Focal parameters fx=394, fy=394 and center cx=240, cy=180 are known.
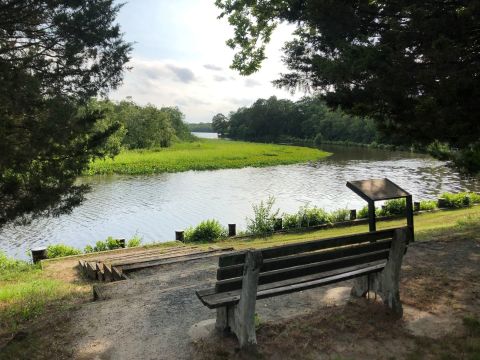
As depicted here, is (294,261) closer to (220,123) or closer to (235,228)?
→ (235,228)

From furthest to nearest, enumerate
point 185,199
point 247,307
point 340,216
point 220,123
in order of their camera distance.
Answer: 1. point 220,123
2. point 185,199
3. point 340,216
4. point 247,307

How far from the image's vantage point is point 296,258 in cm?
369

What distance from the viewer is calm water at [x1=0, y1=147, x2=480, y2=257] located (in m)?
17.4

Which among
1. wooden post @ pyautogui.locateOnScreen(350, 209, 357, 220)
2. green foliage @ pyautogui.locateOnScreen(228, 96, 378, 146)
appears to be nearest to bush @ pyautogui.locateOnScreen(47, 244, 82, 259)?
wooden post @ pyautogui.locateOnScreen(350, 209, 357, 220)

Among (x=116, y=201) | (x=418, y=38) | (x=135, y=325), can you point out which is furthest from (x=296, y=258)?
(x=116, y=201)

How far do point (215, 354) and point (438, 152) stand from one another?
1024cm

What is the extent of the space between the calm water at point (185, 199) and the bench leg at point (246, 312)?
11.1 metres

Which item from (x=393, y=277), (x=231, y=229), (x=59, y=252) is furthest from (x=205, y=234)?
(x=393, y=277)

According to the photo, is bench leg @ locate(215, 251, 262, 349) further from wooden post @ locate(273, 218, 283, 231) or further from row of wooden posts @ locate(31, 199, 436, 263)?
wooden post @ locate(273, 218, 283, 231)

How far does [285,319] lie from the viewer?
4398 mm

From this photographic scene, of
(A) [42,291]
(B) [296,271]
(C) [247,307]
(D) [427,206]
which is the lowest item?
(D) [427,206]

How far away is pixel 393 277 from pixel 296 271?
141 centimetres

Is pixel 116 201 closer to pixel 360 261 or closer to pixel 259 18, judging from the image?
pixel 259 18

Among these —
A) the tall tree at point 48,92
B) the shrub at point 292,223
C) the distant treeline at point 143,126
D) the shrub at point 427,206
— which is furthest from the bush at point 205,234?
the distant treeline at point 143,126
